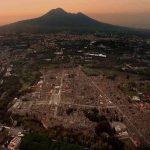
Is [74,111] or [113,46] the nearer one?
[74,111]

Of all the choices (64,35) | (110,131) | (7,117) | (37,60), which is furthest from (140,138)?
(64,35)

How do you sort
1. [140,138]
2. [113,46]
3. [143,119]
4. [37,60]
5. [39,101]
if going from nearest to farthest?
[140,138] < [143,119] < [39,101] < [37,60] < [113,46]

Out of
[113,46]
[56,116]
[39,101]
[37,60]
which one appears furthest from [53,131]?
[113,46]

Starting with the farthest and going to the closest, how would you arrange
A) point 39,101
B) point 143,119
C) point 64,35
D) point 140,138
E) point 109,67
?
1. point 64,35
2. point 109,67
3. point 39,101
4. point 143,119
5. point 140,138

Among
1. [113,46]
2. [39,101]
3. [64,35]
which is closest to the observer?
[39,101]

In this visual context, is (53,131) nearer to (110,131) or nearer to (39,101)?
(110,131)

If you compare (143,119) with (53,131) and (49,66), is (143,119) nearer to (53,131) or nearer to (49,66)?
(53,131)
